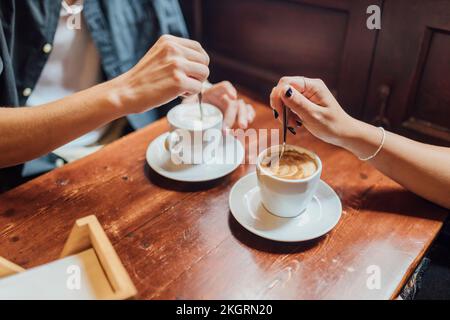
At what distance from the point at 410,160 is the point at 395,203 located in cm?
12

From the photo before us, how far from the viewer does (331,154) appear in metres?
1.31

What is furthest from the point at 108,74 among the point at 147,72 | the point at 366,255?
the point at 366,255

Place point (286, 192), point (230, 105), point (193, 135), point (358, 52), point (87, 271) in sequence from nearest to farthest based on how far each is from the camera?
point (87, 271) < point (286, 192) < point (193, 135) < point (230, 105) < point (358, 52)

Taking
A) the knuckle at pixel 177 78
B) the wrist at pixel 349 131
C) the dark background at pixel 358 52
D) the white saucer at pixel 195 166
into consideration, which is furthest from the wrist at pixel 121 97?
the dark background at pixel 358 52

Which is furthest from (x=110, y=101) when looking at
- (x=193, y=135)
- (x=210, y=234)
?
(x=210, y=234)

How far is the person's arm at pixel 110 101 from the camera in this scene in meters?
1.06

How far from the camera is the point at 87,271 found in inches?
33.6

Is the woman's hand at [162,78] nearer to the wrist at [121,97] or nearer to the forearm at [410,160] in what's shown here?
the wrist at [121,97]

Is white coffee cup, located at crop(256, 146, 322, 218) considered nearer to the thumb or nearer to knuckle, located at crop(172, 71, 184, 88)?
the thumb

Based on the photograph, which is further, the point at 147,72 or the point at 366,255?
the point at 147,72

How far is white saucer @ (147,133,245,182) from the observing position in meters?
1.19

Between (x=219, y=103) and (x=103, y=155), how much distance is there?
1.50ft

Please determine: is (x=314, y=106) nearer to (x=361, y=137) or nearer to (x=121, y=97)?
(x=361, y=137)
